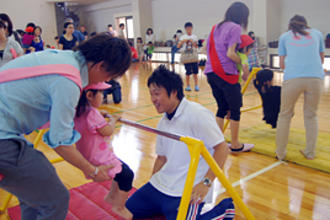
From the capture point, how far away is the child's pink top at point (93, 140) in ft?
5.38

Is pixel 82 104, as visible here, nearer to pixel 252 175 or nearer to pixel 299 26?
pixel 252 175

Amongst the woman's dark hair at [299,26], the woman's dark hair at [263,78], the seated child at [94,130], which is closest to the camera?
the seated child at [94,130]

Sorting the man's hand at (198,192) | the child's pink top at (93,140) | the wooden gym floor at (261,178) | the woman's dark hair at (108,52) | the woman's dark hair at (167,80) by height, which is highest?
the woman's dark hair at (108,52)

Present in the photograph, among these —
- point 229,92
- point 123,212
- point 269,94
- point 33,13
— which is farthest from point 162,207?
point 33,13

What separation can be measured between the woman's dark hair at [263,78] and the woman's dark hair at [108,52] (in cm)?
236

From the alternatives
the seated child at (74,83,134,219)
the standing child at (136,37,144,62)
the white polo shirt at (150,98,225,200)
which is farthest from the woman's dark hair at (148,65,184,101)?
the standing child at (136,37,144,62)

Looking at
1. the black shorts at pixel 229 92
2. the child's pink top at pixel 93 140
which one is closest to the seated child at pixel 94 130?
the child's pink top at pixel 93 140

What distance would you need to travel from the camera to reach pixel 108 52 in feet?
4.23

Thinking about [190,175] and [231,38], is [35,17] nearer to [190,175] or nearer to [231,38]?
[231,38]

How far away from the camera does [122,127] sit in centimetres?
472

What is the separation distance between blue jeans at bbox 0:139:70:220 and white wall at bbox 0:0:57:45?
621 inches

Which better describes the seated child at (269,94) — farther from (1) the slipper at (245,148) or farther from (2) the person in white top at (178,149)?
(2) the person in white top at (178,149)

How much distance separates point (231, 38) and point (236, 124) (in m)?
0.88

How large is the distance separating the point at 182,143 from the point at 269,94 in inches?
74.9
